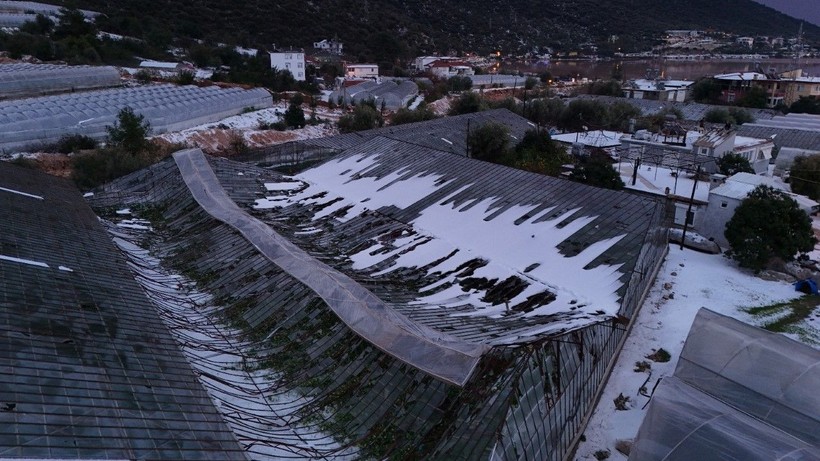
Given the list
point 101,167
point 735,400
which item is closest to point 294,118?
point 101,167

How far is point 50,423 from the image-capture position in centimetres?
634

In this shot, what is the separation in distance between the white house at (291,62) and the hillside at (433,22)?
13.6 m

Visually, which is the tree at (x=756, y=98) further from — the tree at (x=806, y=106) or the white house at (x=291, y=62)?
the white house at (x=291, y=62)

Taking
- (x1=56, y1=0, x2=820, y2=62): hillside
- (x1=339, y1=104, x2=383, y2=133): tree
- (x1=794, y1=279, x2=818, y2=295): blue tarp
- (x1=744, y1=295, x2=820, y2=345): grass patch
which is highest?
(x1=56, y1=0, x2=820, y2=62): hillside

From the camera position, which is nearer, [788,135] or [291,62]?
[788,135]

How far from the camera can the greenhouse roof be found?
6336mm

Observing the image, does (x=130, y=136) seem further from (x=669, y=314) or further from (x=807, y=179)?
(x=807, y=179)

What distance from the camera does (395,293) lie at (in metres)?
13.0

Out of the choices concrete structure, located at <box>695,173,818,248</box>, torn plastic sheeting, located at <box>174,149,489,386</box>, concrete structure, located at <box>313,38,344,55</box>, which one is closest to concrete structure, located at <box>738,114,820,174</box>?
concrete structure, located at <box>695,173,818,248</box>

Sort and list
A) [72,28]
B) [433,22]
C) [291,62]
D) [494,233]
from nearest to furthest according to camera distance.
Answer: [494,233] → [72,28] → [291,62] → [433,22]

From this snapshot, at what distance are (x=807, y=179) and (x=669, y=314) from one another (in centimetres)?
2118

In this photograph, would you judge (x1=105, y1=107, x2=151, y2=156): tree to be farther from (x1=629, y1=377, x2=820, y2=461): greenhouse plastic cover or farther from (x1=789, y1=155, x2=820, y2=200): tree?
(x1=789, y1=155, x2=820, y2=200): tree

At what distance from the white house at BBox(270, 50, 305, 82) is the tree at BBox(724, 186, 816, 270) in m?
51.7

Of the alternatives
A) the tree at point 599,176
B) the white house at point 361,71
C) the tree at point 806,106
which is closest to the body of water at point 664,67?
the tree at point 806,106
